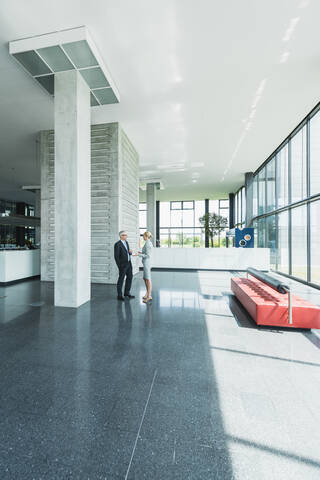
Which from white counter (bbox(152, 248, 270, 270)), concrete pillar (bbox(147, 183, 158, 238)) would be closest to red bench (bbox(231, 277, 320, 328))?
white counter (bbox(152, 248, 270, 270))

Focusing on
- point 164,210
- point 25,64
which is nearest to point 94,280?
point 25,64

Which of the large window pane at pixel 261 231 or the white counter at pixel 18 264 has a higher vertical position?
the large window pane at pixel 261 231

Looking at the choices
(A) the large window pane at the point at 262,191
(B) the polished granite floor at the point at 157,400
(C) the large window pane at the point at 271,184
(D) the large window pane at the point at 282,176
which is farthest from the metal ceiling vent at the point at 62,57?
(A) the large window pane at the point at 262,191

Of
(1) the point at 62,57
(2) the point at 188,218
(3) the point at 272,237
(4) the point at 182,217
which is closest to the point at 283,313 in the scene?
(1) the point at 62,57

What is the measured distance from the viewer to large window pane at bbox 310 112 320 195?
6.66 meters

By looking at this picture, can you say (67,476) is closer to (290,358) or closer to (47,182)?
(290,358)

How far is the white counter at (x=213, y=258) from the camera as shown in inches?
403

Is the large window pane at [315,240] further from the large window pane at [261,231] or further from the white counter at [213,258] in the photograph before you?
the large window pane at [261,231]

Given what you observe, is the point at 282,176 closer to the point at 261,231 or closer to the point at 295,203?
the point at 295,203

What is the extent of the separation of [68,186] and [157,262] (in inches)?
264

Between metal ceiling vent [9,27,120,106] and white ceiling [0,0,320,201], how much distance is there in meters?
0.13

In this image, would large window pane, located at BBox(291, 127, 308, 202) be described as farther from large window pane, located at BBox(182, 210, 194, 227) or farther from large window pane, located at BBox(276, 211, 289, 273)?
large window pane, located at BBox(182, 210, 194, 227)

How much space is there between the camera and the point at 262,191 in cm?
1180

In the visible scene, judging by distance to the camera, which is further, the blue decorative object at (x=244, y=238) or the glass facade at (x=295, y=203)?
the blue decorative object at (x=244, y=238)
